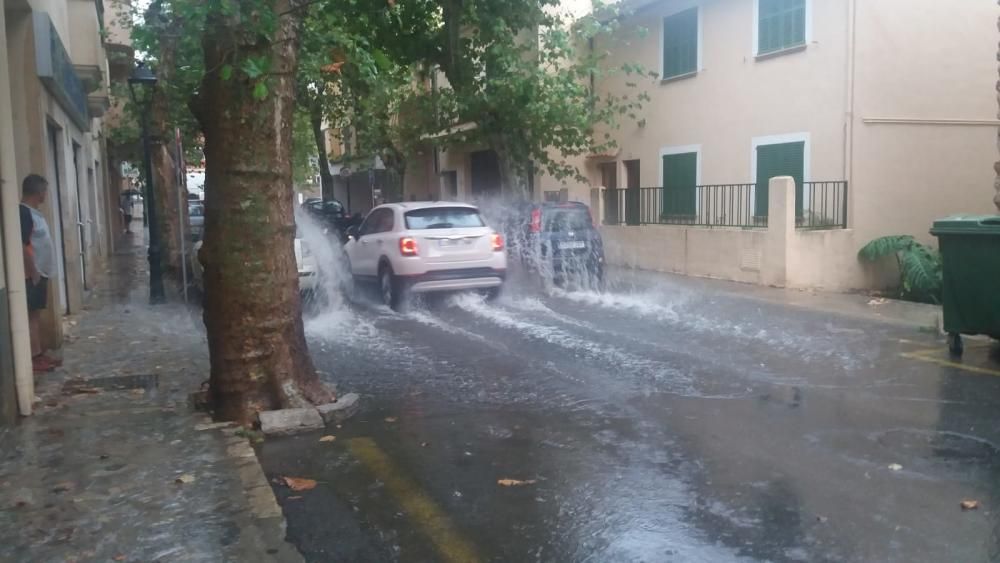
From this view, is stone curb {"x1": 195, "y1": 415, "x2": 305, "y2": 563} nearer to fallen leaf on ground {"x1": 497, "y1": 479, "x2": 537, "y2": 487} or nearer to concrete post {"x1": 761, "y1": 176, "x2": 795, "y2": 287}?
fallen leaf on ground {"x1": 497, "y1": 479, "x2": 537, "y2": 487}

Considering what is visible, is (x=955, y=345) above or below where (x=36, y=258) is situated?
below

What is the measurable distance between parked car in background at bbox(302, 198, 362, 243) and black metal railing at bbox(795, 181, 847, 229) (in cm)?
1331

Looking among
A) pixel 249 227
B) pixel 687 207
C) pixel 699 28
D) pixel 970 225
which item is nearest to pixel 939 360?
pixel 970 225

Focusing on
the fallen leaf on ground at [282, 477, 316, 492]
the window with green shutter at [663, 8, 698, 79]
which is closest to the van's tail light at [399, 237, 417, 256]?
the fallen leaf on ground at [282, 477, 316, 492]

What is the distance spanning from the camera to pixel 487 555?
4402mm

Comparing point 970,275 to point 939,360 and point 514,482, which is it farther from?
point 514,482

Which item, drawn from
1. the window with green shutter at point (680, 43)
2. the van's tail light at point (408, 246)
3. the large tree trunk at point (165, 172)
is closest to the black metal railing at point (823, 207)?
the window with green shutter at point (680, 43)

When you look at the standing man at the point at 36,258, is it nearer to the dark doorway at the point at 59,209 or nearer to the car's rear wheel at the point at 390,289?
the dark doorway at the point at 59,209

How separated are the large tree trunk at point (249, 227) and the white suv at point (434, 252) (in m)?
6.21

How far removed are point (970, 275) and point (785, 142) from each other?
8599 millimetres

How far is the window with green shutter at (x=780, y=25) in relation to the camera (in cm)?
1656

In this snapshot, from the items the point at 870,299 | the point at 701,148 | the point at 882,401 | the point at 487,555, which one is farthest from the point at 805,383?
the point at 701,148

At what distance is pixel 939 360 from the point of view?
357 inches

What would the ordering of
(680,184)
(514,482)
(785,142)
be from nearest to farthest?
(514,482) → (785,142) → (680,184)
